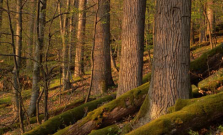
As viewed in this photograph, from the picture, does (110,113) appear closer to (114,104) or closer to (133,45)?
(114,104)

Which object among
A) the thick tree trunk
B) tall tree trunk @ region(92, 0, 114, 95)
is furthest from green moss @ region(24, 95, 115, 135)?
tall tree trunk @ region(92, 0, 114, 95)

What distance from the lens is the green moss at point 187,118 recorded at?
12.8 feet

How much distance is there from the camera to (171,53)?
4887 mm

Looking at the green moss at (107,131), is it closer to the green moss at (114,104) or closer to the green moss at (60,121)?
the green moss at (114,104)

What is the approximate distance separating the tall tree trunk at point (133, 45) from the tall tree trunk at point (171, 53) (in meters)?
2.39

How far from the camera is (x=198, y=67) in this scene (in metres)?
7.00

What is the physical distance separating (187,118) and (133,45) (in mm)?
3993

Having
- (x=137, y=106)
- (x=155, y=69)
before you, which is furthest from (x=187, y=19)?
(x=137, y=106)

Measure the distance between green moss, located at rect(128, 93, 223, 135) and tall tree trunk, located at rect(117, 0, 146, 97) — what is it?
345 cm

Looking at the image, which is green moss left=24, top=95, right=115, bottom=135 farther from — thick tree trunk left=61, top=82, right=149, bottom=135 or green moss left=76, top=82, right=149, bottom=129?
green moss left=76, top=82, right=149, bottom=129

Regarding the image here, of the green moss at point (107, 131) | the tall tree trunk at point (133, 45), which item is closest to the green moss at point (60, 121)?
the tall tree trunk at point (133, 45)

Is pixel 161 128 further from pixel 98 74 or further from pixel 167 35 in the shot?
pixel 98 74

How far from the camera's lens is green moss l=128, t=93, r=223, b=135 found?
389 cm

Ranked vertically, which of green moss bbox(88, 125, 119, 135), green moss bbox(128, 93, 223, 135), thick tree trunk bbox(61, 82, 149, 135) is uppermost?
green moss bbox(128, 93, 223, 135)
